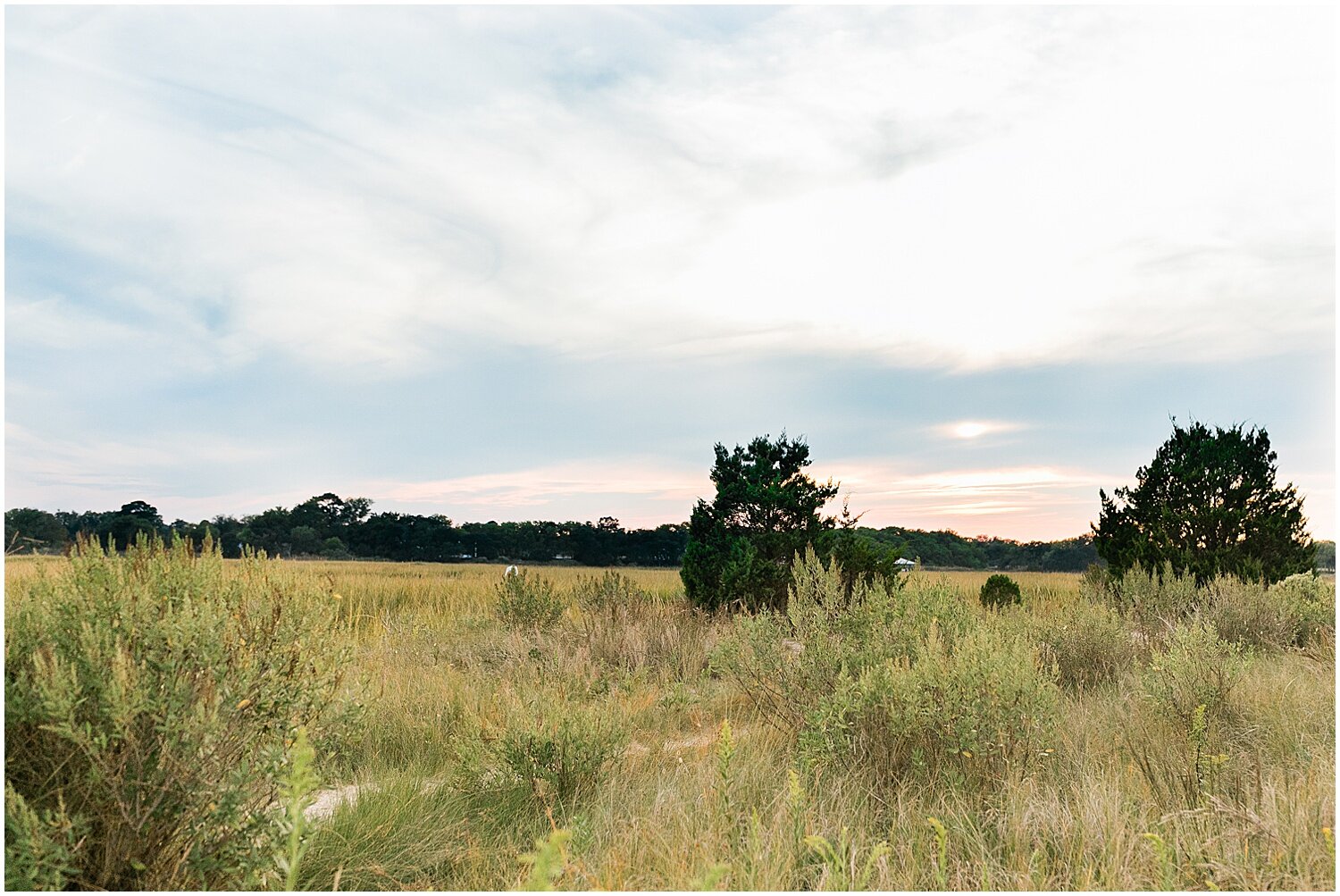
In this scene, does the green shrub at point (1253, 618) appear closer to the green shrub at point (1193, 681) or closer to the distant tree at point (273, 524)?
the green shrub at point (1193, 681)

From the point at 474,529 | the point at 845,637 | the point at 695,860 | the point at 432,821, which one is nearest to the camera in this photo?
the point at 695,860

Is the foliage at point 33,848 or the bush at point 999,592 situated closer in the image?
the foliage at point 33,848

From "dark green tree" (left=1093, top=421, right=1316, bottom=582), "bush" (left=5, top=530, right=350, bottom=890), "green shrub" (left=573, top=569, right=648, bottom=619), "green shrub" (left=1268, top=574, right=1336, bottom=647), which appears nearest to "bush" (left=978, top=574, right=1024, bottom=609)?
"dark green tree" (left=1093, top=421, right=1316, bottom=582)

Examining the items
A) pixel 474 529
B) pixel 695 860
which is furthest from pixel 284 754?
pixel 474 529

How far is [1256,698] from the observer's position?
5.99 metres

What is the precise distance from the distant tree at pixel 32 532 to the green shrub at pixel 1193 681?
239 inches

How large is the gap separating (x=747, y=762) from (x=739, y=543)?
642cm

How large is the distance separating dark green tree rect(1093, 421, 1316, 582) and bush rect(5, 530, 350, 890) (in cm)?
1285

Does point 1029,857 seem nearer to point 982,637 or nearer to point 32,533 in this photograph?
point 982,637

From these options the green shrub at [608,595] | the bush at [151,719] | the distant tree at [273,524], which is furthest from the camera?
the distant tree at [273,524]

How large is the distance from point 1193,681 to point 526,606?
7.73m

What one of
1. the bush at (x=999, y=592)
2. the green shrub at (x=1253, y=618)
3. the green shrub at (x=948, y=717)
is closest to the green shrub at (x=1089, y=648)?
the green shrub at (x=1253, y=618)

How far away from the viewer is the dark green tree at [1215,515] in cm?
1228

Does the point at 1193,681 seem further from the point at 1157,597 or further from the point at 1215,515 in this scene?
the point at 1215,515
